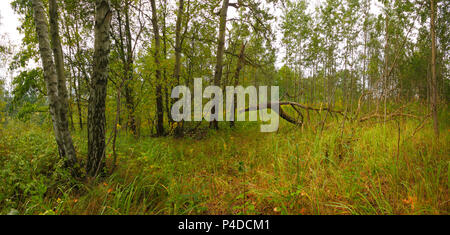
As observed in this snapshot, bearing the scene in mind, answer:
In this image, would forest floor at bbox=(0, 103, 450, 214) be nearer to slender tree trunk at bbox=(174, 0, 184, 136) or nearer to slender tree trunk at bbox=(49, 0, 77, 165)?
slender tree trunk at bbox=(49, 0, 77, 165)

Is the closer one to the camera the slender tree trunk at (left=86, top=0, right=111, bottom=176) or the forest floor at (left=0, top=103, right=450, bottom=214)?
the forest floor at (left=0, top=103, right=450, bottom=214)

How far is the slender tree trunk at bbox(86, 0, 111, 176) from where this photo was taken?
7.90ft

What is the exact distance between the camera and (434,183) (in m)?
1.81

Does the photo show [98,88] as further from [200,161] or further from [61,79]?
[200,161]

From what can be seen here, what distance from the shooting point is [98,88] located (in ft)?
7.93

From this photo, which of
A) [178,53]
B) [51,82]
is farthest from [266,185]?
[178,53]

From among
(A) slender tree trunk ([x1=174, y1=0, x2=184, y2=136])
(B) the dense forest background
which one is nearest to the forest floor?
(B) the dense forest background

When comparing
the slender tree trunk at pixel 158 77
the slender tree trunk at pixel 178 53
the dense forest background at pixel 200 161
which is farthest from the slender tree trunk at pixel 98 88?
the slender tree trunk at pixel 178 53

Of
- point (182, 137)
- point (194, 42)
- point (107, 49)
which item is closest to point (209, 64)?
point (194, 42)

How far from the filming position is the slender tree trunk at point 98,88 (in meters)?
2.41

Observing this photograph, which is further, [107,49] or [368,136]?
[368,136]

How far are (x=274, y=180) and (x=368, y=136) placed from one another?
247cm
